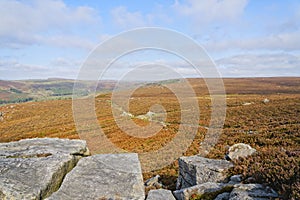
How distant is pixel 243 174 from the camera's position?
8.24 meters

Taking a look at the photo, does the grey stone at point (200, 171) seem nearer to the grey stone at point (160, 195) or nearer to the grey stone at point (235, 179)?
the grey stone at point (235, 179)

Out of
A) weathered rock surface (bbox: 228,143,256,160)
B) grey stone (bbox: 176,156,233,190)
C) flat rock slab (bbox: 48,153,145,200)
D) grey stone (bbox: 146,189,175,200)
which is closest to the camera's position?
grey stone (bbox: 146,189,175,200)

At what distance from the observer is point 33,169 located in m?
7.92

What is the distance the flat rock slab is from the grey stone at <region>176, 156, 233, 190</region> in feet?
6.79

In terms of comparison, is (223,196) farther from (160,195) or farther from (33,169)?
(33,169)

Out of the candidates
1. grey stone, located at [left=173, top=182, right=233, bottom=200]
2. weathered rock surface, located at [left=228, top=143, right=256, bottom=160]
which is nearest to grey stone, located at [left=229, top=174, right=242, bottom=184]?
grey stone, located at [left=173, top=182, right=233, bottom=200]

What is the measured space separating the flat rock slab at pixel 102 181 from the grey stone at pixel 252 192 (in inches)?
116

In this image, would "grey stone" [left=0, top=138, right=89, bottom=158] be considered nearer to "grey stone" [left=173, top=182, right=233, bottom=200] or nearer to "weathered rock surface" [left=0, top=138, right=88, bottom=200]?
"weathered rock surface" [left=0, top=138, right=88, bottom=200]

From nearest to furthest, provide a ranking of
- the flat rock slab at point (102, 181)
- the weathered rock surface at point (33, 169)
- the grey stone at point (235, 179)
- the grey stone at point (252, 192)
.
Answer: the grey stone at point (252, 192)
the weathered rock surface at point (33, 169)
the flat rock slab at point (102, 181)
the grey stone at point (235, 179)

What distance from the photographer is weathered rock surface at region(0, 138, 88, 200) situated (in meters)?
6.91

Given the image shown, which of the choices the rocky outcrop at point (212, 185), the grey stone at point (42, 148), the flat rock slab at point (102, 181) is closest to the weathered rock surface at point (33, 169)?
the grey stone at point (42, 148)

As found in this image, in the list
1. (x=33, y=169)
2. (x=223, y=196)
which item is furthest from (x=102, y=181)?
(x=223, y=196)

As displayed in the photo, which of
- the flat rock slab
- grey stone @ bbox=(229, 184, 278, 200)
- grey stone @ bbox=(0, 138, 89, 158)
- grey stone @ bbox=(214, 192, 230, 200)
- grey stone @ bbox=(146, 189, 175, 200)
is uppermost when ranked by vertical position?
grey stone @ bbox=(0, 138, 89, 158)

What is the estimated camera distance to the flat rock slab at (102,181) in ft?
25.8
